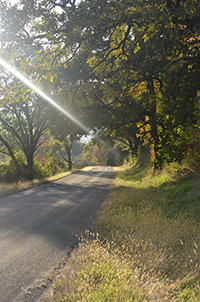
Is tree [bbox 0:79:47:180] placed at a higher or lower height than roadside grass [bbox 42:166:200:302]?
higher

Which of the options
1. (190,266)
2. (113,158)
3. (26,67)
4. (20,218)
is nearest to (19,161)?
(20,218)

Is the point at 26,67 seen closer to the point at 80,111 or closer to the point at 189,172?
the point at 80,111

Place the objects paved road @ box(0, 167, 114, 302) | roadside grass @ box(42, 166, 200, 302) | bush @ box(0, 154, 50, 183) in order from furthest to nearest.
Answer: bush @ box(0, 154, 50, 183), paved road @ box(0, 167, 114, 302), roadside grass @ box(42, 166, 200, 302)

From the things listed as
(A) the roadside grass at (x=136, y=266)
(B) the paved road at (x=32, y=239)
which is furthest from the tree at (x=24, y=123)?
(A) the roadside grass at (x=136, y=266)

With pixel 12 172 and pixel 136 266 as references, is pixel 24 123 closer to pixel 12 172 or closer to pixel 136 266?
pixel 12 172

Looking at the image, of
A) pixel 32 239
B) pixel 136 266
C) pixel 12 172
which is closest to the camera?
pixel 136 266

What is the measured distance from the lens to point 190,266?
384 cm

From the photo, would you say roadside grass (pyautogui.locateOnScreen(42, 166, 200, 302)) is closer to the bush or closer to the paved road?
the paved road

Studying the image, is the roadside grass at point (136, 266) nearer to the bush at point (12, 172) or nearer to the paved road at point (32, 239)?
the paved road at point (32, 239)

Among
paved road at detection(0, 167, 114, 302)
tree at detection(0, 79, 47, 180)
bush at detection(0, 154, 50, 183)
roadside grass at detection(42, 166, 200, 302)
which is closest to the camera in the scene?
roadside grass at detection(42, 166, 200, 302)

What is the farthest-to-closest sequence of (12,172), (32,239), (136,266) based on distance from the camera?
(12,172) < (32,239) < (136,266)

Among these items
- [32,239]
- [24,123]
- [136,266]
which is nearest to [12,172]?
[24,123]

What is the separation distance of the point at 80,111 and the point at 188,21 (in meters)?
6.21

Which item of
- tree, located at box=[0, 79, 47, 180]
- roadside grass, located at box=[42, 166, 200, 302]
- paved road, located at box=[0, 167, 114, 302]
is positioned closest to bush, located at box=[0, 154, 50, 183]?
tree, located at box=[0, 79, 47, 180]
